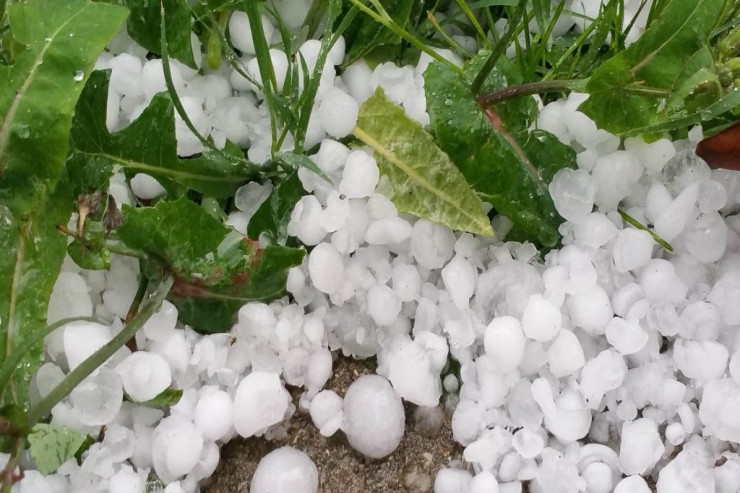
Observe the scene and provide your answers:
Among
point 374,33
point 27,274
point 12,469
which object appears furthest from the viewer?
point 374,33

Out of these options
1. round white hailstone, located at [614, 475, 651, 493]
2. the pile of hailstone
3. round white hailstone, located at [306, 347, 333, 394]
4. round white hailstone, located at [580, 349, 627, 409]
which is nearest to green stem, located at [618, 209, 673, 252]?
the pile of hailstone

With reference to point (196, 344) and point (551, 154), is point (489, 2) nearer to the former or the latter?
point (551, 154)

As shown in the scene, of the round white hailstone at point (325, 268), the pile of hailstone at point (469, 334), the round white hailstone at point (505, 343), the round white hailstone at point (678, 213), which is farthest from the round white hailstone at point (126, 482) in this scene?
the round white hailstone at point (678, 213)

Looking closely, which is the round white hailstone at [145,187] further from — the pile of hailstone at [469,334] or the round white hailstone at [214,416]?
the round white hailstone at [214,416]

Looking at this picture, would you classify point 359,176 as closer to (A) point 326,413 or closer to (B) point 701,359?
(A) point 326,413

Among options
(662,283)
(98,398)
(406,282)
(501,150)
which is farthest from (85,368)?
(662,283)

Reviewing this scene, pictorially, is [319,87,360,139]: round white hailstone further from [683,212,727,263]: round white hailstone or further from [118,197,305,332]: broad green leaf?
[683,212,727,263]: round white hailstone
